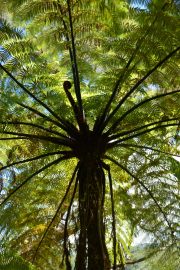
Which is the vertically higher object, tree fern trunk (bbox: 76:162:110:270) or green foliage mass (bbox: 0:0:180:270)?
green foliage mass (bbox: 0:0:180:270)

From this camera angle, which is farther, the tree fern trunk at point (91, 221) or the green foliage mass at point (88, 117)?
the green foliage mass at point (88, 117)

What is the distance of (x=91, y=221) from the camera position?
2701 mm

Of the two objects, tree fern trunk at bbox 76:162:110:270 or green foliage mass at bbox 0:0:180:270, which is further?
green foliage mass at bbox 0:0:180:270

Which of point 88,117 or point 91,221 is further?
point 88,117

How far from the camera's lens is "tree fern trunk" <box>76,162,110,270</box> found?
101 inches

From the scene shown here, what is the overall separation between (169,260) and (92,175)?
1841mm

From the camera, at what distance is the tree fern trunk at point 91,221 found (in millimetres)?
2557

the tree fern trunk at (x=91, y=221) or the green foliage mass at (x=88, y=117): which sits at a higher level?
the green foliage mass at (x=88, y=117)

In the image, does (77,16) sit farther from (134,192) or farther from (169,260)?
(169,260)

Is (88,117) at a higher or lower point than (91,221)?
higher

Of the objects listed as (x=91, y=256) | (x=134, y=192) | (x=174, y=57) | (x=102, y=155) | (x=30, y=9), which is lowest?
(x=91, y=256)

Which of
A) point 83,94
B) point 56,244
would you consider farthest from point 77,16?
point 56,244

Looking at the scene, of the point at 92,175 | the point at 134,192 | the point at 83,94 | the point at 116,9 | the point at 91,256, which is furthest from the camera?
the point at 134,192

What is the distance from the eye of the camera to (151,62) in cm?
343
